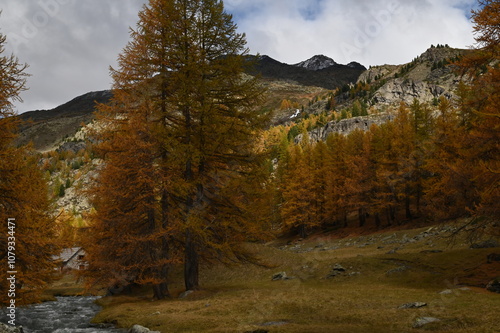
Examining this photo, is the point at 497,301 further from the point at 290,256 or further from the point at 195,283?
the point at 290,256

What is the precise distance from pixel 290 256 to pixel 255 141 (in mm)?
15882

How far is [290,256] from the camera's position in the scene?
3164cm

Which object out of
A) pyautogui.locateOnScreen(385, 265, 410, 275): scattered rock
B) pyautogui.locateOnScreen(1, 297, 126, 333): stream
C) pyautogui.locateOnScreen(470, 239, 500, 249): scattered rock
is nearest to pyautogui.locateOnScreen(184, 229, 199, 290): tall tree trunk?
pyautogui.locateOnScreen(1, 297, 126, 333): stream

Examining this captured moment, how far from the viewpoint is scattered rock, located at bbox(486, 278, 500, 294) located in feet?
48.3

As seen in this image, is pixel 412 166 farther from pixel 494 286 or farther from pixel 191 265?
pixel 191 265

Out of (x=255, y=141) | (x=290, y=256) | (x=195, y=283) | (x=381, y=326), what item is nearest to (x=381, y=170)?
(x=290, y=256)

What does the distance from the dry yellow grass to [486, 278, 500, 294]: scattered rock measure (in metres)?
0.41

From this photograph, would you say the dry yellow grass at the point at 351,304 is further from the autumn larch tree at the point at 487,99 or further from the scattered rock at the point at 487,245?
the autumn larch tree at the point at 487,99

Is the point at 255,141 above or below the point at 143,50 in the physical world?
below

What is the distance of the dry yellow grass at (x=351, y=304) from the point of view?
1016 cm

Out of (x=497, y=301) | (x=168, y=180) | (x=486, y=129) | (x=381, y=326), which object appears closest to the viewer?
(x=381, y=326)

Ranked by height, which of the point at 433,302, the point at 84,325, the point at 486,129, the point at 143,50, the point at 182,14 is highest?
the point at 182,14

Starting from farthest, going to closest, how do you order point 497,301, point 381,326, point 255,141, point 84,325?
1. point 255,141
2. point 84,325
3. point 497,301
4. point 381,326

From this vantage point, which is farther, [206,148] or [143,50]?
[143,50]
